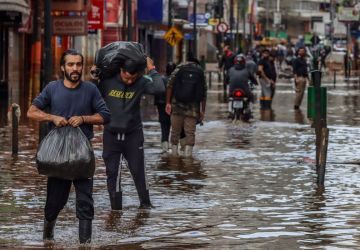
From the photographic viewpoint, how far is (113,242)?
1303 cm

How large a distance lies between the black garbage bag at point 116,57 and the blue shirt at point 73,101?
2.23 m

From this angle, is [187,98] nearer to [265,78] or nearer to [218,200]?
[218,200]

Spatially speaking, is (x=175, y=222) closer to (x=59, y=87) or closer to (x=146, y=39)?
(x=59, y=87)

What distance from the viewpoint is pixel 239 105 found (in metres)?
33.7

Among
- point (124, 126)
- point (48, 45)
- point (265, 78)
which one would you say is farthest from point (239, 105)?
point (124, 126)

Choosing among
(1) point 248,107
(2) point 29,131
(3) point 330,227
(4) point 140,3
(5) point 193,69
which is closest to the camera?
(3) point 330,227

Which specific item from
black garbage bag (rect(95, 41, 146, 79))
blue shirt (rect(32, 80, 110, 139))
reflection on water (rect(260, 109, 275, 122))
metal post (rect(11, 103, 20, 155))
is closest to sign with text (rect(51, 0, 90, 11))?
reflection on water (rect(260, 109, 275, 122))

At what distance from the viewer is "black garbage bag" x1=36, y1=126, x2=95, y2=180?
12469 millimetres

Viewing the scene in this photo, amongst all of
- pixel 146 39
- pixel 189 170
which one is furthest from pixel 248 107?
pixel 146 39

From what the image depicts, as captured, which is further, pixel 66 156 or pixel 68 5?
pixel 68 5

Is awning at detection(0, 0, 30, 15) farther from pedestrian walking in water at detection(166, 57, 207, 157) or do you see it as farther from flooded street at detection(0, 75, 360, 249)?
pedestrian walking in water at detection(166, 57, 207, 157)

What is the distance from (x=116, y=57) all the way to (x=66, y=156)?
294cm

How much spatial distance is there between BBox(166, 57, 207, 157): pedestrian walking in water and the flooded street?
519 mm

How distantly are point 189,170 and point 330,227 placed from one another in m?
7.01
